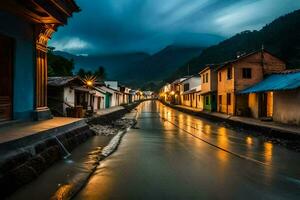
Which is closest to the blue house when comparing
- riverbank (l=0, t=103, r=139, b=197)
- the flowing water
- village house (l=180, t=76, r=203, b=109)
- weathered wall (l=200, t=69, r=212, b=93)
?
riverbank (l=0, t=103, r=139, b=197)

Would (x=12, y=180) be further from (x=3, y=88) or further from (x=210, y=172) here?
(x=3, y=88)

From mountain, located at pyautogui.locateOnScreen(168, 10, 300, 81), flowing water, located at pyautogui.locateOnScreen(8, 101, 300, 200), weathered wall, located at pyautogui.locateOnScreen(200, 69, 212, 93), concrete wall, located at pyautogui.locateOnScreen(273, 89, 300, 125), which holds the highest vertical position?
mountain, located at pyautogui.locateOnScreen(168, 10, 300, 81)

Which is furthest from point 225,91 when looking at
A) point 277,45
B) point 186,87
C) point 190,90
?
point 277,45

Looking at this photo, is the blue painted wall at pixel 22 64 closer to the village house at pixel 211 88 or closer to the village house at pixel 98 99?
the village house at pixel 211 88

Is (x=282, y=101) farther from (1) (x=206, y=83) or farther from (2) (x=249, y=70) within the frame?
(1) (x=206, y=83)

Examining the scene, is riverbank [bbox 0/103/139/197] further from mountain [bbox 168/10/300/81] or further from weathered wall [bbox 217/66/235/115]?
mountain [bbox 168/10/300/81]

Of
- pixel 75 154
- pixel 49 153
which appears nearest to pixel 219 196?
pixel 49 153

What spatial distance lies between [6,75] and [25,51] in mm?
1557

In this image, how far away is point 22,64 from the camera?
41.7 ft

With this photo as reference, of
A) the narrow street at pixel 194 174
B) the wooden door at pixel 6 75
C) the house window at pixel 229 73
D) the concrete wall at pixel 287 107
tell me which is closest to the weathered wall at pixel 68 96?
the wooden door at pixel 6 75

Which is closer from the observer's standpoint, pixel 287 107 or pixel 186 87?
pixel 287 107

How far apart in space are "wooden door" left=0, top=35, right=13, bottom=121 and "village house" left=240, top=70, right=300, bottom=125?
55.0 feet

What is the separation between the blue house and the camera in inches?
434

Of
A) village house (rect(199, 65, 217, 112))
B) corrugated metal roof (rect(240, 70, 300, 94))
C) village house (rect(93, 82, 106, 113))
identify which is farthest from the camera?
village house (rect(93, 82, 106, 113))
